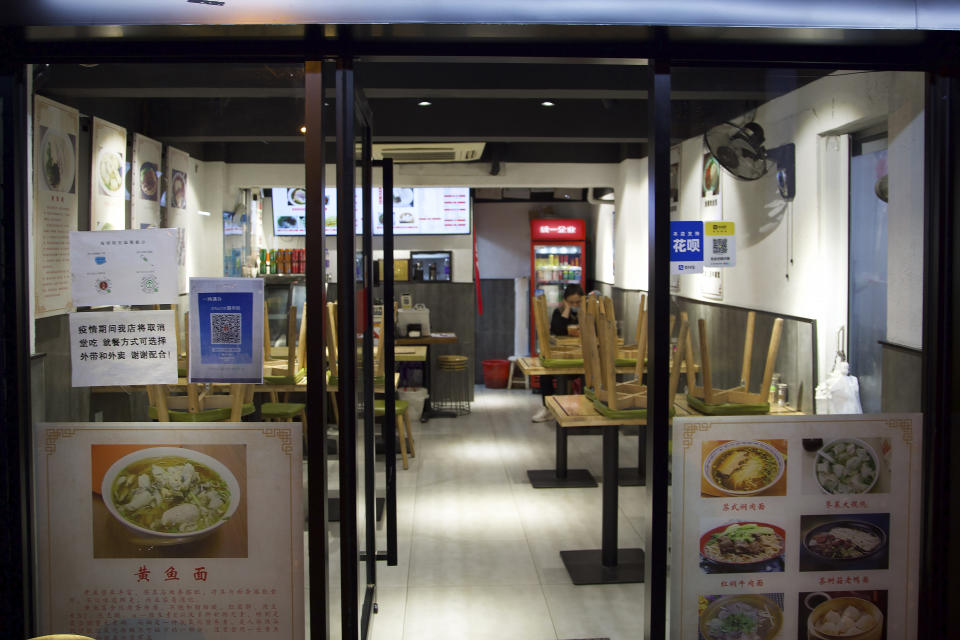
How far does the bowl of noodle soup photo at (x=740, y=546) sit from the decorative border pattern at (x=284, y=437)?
54.9 inches

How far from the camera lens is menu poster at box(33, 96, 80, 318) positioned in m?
2.72

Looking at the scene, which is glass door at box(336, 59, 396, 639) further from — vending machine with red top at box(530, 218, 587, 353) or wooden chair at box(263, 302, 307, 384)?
vending machine with red top at box(530, 218, 587, 353)

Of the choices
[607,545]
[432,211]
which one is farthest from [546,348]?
[432,211]

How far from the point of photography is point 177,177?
2.82 meters

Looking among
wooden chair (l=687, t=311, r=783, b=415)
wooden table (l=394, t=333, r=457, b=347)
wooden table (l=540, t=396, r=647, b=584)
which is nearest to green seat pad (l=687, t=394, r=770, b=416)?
wooden chair (l=687, t=311, r=783, b=415)

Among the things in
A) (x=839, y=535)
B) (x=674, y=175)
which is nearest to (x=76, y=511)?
(x=674, y=175)

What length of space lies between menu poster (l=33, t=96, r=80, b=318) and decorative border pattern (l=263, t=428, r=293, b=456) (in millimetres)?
781

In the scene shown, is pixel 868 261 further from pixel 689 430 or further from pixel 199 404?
pixel 199 404

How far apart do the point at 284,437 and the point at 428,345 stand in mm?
6446

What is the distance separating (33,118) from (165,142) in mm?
407

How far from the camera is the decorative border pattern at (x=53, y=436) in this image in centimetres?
272

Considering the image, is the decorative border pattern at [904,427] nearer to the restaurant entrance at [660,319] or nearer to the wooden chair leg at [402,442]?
the restaurant entrance at [660,319]

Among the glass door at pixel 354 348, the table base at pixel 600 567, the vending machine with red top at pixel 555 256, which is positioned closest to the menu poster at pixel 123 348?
the glass door at pixel 354 348

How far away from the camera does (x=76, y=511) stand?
2.74 m
